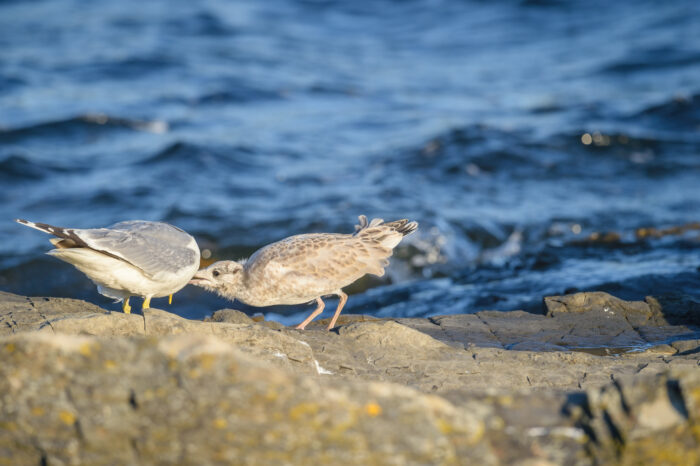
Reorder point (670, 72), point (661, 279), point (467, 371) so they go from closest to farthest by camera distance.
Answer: point (467, 371) < point (661, 279) < point (670, 72)

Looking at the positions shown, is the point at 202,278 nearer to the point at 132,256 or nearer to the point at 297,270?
the point at 297,270

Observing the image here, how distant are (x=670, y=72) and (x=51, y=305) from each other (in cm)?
1861

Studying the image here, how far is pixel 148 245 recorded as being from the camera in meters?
5.52

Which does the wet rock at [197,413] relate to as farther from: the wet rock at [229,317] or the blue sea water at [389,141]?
the blue sea water at [389,141]

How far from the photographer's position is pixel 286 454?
2879mm

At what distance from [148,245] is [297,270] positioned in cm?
128

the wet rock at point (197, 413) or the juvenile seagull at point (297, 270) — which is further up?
the wet rock at point (197, 413)

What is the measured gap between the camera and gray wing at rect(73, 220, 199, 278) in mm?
5281

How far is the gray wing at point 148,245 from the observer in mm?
5281

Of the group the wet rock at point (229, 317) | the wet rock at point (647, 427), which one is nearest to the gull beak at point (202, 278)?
the wet rock at point (229, 317)

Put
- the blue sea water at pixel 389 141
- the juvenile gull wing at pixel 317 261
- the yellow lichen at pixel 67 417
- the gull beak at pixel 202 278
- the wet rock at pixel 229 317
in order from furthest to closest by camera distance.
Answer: the blue sea water at pixel 389 141
the gull beak at pixel 202 278
the juvenile gull wing at pixel 317 261
the wet rock at pixel 229 317
the yellow lichen at pixel 67 417

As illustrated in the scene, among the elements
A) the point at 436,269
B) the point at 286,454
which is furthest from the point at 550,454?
the point at 436,269

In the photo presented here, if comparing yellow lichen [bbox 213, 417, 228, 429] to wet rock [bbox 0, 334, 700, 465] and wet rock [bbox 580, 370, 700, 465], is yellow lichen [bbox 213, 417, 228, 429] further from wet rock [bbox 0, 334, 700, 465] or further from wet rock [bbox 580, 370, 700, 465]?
wet rock [bbox 580, 370, 700, 465]

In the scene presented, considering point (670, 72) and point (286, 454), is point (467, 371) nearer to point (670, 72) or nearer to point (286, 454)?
point (286, 454)
